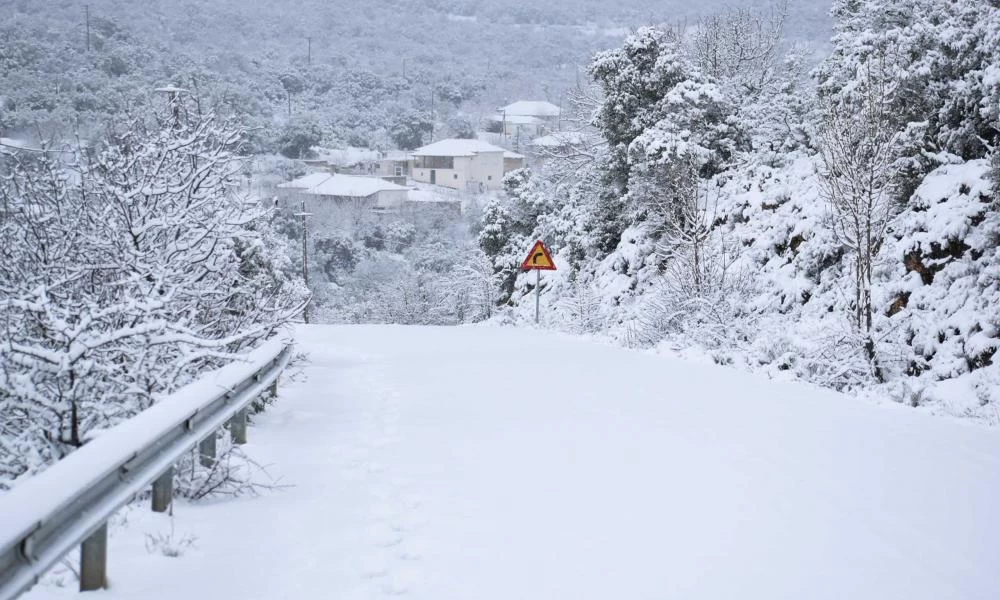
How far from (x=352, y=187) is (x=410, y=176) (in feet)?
74.6

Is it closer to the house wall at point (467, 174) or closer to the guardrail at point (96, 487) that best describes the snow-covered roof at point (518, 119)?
the house wall at point (467, 174)

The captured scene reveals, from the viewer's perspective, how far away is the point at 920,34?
19297 mm

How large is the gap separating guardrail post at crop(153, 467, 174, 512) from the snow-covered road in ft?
0.34

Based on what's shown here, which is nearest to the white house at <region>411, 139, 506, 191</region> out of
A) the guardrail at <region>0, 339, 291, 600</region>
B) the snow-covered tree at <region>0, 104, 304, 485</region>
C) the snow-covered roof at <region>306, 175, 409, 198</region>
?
the snow-covered roof at <region>306, 175, 409, 198</region>

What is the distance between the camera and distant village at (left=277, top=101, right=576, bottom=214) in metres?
89.5

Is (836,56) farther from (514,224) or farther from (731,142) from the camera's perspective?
(514,224)

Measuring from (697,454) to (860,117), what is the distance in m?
9.14

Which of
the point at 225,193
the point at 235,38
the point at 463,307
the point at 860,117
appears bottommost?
the point at 463,307

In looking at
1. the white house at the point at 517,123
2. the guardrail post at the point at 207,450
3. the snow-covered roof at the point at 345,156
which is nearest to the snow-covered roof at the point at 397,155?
the snow-covered roof at the point at 345,156

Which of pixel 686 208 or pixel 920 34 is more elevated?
pixel 920 34

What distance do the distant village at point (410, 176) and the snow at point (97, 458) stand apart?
77581 mm

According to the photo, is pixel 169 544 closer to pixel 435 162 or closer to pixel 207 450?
pixel 207 450

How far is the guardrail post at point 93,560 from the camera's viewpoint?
404cm

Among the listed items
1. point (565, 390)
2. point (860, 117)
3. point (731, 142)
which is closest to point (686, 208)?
point (860, 117)
